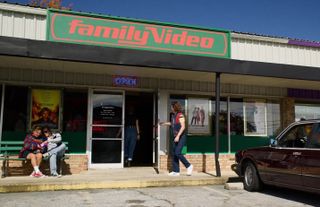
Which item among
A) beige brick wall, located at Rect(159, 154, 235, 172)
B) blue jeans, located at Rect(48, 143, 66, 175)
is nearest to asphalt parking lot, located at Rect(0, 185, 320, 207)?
blue jeans, located at Rect(48, 143, 66, 175)

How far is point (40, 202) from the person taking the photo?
6715 millimetres

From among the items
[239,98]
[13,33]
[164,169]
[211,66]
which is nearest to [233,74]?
[211,66]

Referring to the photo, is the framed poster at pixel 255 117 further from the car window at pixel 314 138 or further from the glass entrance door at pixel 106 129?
the car window at pixel 314 138

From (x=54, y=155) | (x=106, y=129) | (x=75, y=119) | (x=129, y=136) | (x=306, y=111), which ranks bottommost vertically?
(x=54, y=155)

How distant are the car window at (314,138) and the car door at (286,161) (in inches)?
7.8

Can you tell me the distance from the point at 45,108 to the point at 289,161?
661 centimetres

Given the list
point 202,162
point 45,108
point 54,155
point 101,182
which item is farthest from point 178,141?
point 45,108

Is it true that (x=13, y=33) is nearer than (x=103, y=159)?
Yes

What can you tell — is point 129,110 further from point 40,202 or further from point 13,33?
point 40,202

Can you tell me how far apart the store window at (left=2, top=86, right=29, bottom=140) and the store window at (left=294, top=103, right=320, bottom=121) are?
8.86 metres

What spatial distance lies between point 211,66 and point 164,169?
3424 mm

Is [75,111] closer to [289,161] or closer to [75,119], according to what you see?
[75,119]

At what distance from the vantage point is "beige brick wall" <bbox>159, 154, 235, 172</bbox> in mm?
10758

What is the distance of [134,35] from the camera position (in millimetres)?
9633
